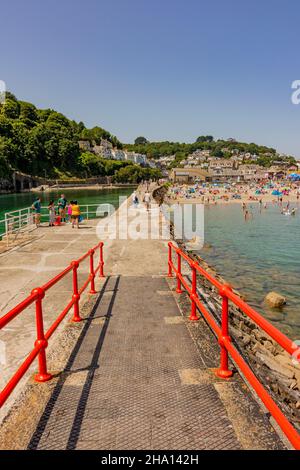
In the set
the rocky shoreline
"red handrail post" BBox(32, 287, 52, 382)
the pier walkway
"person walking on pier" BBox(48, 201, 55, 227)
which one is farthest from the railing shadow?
"person walking on pier" BBox(48, 201, 55, 227)

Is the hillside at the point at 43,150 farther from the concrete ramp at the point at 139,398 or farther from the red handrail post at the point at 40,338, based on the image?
the red handrail post at the point at 40,338

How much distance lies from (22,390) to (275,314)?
11662mm

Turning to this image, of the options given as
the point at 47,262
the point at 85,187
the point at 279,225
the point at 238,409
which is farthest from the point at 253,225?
the point at 85,187

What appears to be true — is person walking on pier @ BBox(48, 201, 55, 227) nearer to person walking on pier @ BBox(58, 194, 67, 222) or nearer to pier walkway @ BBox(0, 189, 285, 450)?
person walking on pier @ BBox(58, 194, 67, 222)

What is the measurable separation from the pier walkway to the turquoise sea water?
7.82 metres

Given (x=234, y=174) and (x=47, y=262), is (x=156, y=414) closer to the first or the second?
(x=47, y=262)

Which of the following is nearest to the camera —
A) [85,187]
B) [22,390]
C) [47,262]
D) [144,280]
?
[22,390]

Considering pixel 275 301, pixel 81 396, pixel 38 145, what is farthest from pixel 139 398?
pixel 38 145

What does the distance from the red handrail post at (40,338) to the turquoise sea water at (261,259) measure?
31.6 feet

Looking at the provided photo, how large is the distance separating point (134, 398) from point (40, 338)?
1261 mm

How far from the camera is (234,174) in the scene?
181500 mm

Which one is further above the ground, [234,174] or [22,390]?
[234,174]

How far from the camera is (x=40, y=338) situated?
13.0ft

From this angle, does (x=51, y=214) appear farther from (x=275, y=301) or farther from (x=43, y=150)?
(x=43, y=150)
